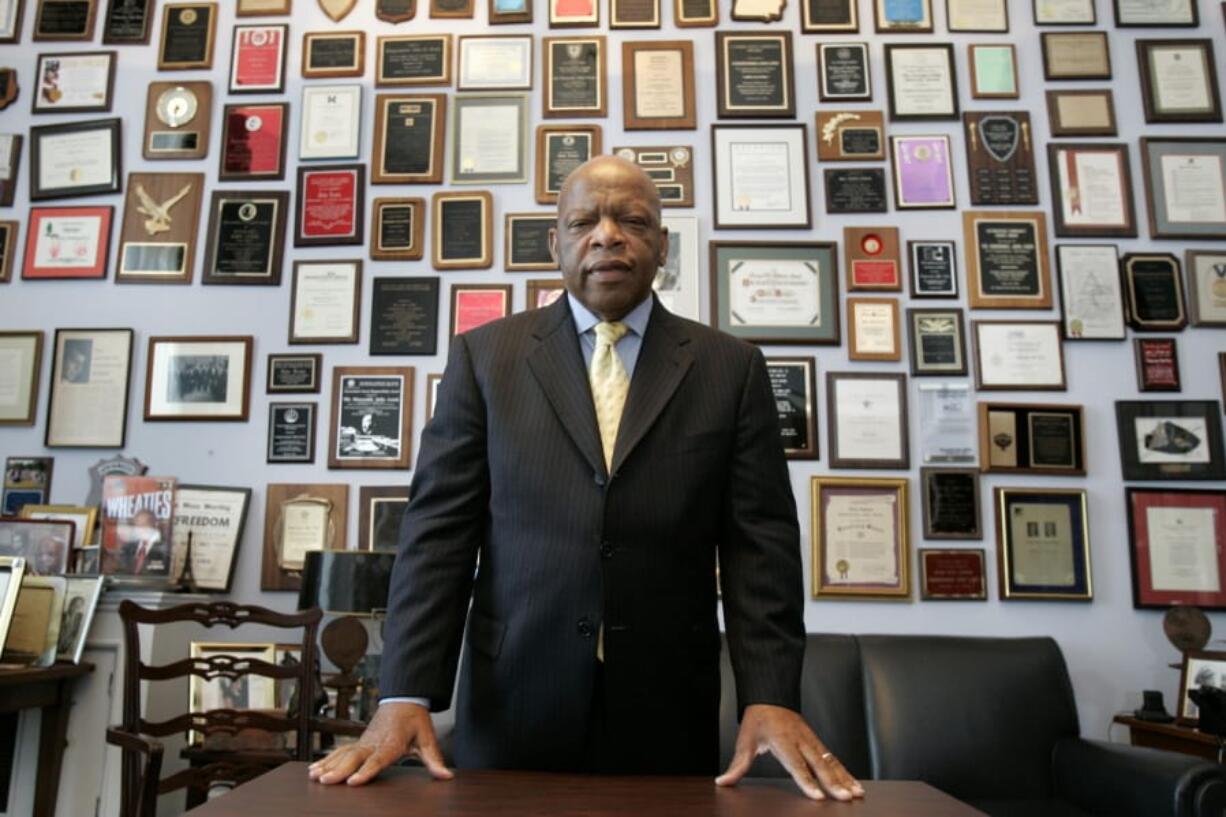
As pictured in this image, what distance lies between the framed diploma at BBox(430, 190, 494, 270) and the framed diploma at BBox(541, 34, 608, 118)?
0.42m

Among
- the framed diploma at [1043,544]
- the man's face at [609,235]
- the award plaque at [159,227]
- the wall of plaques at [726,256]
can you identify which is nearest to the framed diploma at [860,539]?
the wall of plaques at [726,256]

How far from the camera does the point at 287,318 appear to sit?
10.2 ft

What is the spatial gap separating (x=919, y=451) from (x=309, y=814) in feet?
8.15

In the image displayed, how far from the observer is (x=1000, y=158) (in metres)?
3.12

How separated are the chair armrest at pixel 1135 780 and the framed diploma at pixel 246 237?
2.88m

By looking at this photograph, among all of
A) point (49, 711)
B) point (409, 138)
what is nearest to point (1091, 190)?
point (409, 138)

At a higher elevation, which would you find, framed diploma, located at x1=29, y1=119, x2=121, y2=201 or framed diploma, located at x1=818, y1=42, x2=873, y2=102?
framed diploma, located at x1=818, y1=42, x2=873, y2=102

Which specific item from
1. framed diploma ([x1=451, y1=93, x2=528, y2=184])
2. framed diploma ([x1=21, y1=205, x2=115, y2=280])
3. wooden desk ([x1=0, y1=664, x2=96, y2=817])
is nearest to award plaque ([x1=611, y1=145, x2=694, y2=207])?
framed diploma ([x1=451, y1=93, x2=528, y2=184])

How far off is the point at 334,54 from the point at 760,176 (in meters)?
1.64

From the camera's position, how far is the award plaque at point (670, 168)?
10.1 feet

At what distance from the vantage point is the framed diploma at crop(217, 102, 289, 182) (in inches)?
126

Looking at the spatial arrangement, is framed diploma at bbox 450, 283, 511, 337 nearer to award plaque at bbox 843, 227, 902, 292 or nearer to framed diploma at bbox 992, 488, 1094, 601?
award plaque at bbox 843, 227, 902, 292

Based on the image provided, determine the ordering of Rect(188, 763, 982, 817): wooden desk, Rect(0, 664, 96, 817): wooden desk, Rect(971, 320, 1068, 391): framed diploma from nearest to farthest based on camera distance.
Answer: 1. Rect(188, 763, 982, 817): wooden desk
2. Rect(0, 664, 96, 817): wooden desk
3. Rect(971, 320, 1068, 391): framed diploma

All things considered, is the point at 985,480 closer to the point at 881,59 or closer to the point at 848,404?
the point at 848,404
